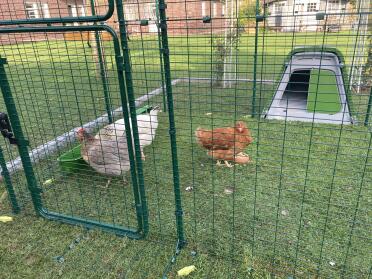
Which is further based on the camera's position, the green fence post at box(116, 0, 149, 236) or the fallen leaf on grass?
the fallen leaf on grass

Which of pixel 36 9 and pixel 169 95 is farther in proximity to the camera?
pixel 36 9

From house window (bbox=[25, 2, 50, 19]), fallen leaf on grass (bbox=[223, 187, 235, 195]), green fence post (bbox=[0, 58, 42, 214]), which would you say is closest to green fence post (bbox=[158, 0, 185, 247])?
fallen leaf on grass (bbox=[223, 187, 235, 195])

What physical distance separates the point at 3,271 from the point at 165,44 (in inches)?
85.1

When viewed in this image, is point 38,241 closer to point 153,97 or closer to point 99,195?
point 99,195

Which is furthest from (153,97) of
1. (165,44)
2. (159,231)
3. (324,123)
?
(165,44)

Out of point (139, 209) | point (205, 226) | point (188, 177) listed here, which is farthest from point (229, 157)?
point (139, 209)

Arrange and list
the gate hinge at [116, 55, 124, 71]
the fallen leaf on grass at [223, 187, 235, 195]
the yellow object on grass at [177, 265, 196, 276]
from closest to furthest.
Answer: the gate hinge at [116, 55, 124, 71] → the yellow object on grass at [177, 265, 196, 276] → the fallen leaf on grass at [223, 187, 235, 195]

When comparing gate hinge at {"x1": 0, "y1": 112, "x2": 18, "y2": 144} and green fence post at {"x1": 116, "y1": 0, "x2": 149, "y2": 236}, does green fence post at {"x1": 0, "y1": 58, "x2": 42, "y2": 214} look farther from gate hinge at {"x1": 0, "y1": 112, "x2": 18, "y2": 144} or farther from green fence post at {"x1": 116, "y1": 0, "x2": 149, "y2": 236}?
green fence post at {"x1": 116, "y1": 0, "x2": 149, "y2": 236}

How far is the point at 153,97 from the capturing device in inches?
284

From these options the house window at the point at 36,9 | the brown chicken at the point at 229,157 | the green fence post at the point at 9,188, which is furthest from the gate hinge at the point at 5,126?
the brown chicken at the point at 229,157

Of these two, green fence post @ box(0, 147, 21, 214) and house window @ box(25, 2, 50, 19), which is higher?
house window @ box(25, 2, 50, 19)

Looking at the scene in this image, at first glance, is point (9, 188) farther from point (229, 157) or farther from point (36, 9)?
point (229, 157)

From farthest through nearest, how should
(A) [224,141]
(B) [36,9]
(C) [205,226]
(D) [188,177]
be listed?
(A) [224,141]
(D) [188,177]
(C) [205,226]
(B) [36,9]

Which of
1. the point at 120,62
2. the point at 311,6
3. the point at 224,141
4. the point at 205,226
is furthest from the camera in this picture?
the point at 311,6
